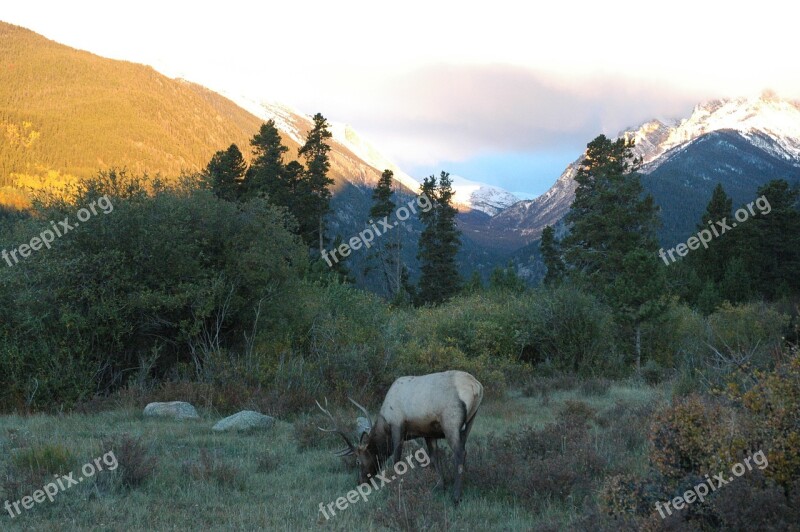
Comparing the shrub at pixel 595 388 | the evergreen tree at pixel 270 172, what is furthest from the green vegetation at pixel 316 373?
the evergreen tree at pixel 270 172

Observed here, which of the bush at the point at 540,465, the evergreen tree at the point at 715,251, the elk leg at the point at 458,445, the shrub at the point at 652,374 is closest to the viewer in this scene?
the elk leg at the point at 458,445

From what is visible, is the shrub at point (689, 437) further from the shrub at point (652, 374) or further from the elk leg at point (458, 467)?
the shrub at point (652, 374)

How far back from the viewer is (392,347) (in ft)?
50.2

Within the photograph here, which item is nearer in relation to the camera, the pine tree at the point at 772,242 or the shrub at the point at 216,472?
the shrub at the point at 216,472

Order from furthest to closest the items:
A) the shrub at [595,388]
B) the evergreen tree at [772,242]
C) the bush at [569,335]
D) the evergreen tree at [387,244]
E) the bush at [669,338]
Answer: the evergreen tree at [387,244]
the evergreen tree at [772,242]
the bush at [669,338]
the bush at [569,335]
the shrub at [595,388]

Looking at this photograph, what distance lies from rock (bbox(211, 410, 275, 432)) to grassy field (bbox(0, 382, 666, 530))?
0.30m

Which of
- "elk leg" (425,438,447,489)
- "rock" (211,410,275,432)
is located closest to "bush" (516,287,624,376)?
"rock" (211,410,275,432)

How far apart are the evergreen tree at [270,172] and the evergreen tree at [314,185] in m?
1.02

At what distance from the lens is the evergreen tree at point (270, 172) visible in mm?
41250

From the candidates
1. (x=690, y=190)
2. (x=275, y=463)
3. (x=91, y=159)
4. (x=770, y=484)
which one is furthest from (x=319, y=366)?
(x=690, y=190)

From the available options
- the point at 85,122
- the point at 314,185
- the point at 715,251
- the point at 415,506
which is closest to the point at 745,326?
the point at 415,506

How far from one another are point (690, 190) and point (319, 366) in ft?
666

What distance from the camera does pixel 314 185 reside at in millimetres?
43438

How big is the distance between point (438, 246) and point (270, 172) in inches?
559
